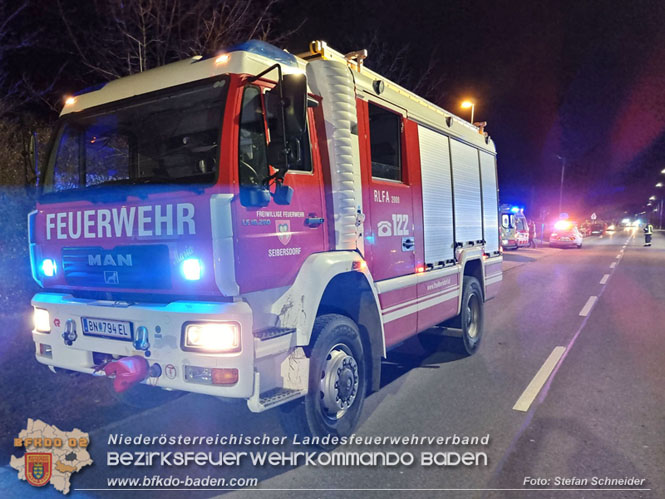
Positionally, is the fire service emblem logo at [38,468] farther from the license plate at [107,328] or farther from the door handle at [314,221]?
the door handle at [314,221]

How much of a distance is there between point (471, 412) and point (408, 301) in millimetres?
1188

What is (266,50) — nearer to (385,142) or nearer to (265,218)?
(265,218)

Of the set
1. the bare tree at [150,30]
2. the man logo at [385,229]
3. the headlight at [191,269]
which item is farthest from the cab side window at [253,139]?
the bare tree at [150,30]

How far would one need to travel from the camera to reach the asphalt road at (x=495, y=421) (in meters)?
3.18

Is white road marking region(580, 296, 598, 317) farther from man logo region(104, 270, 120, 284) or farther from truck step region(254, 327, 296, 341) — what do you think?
man logo region(104, 270, 120, 284)

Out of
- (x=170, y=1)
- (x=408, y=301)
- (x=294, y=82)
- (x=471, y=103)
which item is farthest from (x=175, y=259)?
(x=471, y=103)

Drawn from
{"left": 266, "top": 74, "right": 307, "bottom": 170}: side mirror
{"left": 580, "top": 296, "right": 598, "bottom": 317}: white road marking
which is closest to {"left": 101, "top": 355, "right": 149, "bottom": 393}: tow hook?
{"left": 266, "top": 74, "right": 307, "bottom": 170}: side mirror

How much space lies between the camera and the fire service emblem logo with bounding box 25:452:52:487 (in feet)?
10.7

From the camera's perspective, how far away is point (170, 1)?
8586 millimetres

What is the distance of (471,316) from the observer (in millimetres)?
6539

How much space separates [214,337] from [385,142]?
8.60 ft

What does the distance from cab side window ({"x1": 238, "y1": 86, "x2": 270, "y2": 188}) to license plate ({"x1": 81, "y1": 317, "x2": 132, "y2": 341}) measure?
1.34 metres

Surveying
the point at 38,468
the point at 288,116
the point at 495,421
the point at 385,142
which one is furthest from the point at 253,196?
the point at 495,421

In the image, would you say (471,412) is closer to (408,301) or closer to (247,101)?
Answer: (408,301)
